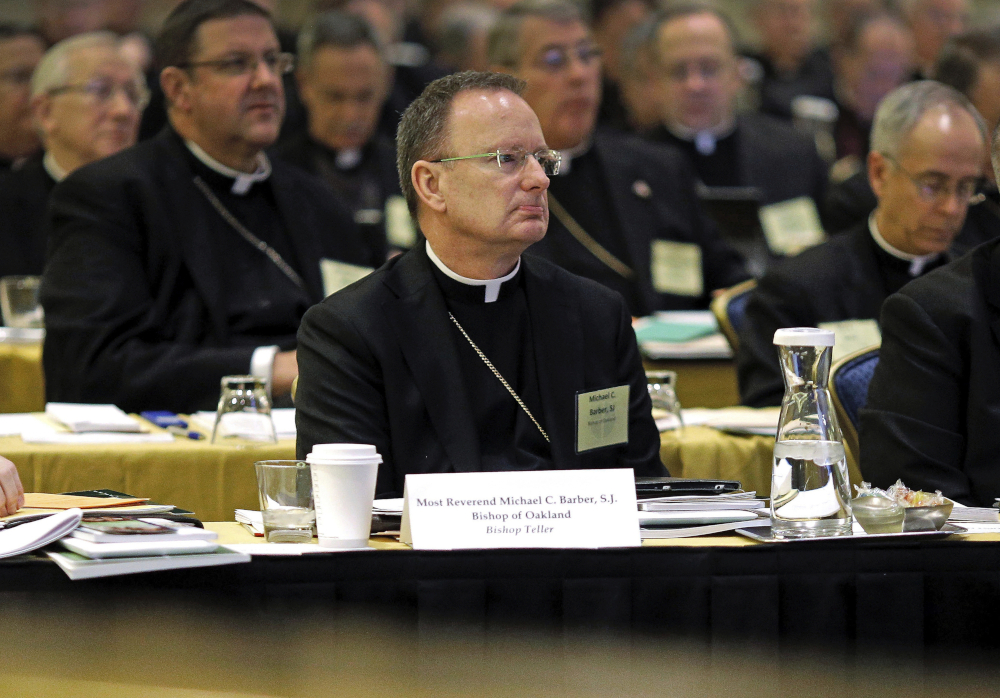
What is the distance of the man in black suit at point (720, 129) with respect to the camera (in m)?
7.34

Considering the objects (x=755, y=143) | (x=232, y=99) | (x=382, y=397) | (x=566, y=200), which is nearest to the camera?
(x=382, y=397)

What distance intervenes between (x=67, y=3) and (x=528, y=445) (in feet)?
22.1

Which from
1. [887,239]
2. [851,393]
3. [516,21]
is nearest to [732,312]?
[887,239]

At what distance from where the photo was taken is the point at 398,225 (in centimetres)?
638

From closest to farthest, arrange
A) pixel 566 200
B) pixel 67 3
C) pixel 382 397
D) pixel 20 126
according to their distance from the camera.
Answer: pixel 382 397, pixel 566 200, pixel 20 126, pixel 67 3

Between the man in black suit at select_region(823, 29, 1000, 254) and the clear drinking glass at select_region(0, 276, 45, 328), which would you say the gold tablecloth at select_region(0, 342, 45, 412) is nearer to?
the clear drinking glass at select_region(0, 276, 45, 328)

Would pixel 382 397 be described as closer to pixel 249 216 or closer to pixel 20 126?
pixel 249 216

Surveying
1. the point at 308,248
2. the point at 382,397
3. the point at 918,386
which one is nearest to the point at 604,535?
the point at 382,397

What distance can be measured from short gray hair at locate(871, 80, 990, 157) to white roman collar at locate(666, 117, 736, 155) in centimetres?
345

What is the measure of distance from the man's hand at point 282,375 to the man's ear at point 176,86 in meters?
1.07

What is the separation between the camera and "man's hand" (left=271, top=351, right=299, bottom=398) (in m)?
4.23

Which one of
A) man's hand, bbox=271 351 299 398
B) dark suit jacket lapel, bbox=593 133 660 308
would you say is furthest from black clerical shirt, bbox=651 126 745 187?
man's hand, bbox=271 351 299 398

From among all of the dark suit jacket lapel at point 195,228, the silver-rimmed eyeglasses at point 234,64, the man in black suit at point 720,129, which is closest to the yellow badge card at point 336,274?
the dark suit jacket lapel at point 195,228

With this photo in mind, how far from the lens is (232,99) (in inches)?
186
